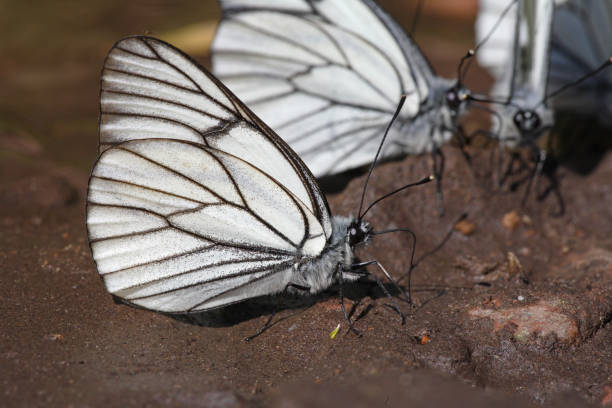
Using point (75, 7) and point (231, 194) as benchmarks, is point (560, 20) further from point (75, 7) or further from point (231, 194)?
point (75, 7)

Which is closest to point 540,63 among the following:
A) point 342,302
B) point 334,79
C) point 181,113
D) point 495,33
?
point 334,79

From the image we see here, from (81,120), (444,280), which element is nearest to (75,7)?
(81,120)

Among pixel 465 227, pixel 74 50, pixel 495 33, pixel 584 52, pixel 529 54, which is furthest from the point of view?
pixel 74 50

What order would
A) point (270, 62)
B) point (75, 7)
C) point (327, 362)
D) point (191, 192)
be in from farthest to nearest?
point (75, 7)
point (270, 62)
point (191, 192)
point (327, 362)

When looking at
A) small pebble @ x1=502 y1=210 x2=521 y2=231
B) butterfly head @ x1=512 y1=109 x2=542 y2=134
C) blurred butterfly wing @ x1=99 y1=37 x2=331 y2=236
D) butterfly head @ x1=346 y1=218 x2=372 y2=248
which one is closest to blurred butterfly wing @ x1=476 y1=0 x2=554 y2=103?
butterfly head @ x1=512 y1=109 x2=542 y2=134

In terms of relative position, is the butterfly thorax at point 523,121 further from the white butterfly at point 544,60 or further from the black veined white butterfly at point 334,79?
the black veined white butterfly at point 334,79

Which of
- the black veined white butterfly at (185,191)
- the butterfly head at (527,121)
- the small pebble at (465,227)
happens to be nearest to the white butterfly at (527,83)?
the butterfly head at (527,121)

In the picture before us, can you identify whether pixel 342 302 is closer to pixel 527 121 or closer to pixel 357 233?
pixel 357 233
